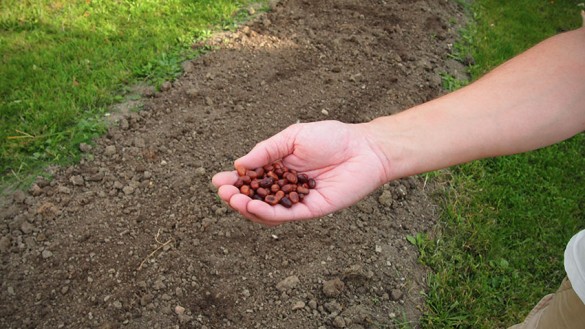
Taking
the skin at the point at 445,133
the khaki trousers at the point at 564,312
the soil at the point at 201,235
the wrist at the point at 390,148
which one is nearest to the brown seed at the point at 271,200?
the skin at the point at 445,133

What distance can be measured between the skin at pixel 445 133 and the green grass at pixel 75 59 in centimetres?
178

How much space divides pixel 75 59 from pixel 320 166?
2680mm

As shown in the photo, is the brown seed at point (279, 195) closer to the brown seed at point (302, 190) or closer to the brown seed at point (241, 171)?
the brown seed at point (302, 190)

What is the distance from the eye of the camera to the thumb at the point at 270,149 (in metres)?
2.39

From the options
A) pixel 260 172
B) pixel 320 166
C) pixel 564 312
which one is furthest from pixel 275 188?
pixel 564 312

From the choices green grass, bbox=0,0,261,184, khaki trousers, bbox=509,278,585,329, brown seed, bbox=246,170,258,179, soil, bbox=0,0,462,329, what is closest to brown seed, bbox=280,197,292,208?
brown seed, bbox=246,170,258,179

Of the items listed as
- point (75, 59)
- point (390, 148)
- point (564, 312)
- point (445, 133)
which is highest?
point (445, 133)

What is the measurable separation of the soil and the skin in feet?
2.69

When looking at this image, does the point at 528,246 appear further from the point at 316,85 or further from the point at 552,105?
the point at 316,85

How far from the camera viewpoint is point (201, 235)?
10.2 feet

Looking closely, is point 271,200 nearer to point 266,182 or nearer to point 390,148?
point 266,182

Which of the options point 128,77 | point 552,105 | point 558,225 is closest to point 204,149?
point 128,77

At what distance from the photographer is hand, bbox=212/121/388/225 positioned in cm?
219

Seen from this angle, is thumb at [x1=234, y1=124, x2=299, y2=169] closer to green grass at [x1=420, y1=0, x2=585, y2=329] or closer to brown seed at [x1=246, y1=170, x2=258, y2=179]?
brown seed at [x1=246, y1=170, x2=258, y2=179]
